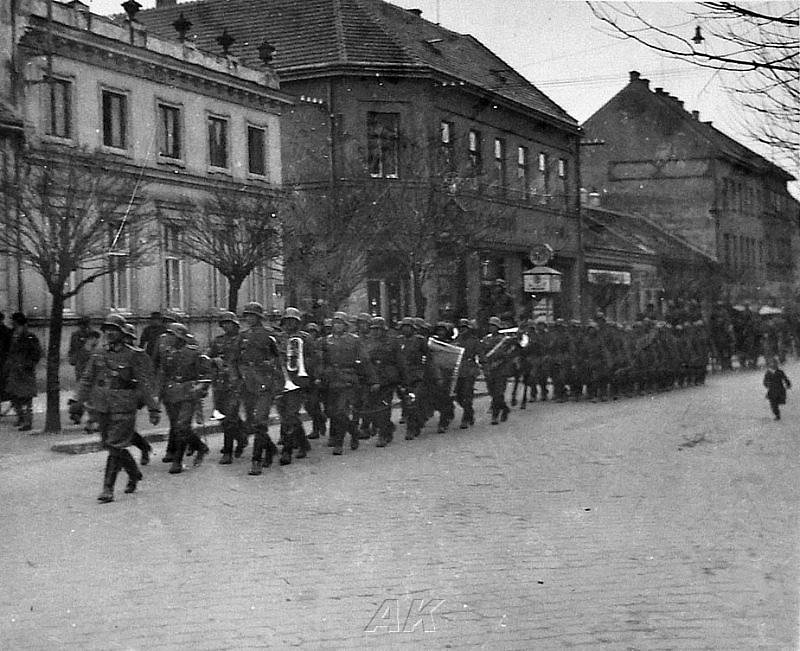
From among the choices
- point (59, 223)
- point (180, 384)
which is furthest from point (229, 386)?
point (59, 223)

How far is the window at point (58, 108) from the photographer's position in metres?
23.8

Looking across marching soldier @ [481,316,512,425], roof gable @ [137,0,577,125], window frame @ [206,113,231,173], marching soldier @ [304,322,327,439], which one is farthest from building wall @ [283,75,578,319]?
marching soldier @ [304,322,327,439]

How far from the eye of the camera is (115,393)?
1111 cm

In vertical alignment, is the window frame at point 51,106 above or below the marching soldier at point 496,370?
above

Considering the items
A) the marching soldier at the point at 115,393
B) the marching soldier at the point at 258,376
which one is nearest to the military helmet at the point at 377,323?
the marching soldier at the point at 258,376

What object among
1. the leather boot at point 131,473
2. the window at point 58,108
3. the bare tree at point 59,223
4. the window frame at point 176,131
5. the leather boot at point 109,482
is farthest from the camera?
the window frame at point 176,131

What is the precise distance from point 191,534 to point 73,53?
17.6 metres

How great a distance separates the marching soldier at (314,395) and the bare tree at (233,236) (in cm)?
556

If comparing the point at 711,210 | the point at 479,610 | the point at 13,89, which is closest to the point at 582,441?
the point at 479,610

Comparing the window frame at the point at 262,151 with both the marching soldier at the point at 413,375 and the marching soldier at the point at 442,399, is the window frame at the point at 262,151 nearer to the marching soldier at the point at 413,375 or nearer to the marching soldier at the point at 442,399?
the marching soldier at the point at 442,399

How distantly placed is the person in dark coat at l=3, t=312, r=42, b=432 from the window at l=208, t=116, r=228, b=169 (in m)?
11.6

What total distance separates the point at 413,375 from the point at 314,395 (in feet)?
6.33

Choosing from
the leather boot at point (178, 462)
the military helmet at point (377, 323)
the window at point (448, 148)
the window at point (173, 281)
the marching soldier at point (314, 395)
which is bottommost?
the leather boot at point (178, 462)

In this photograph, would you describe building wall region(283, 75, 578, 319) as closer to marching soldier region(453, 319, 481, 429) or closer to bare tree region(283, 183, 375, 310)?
bare tree region(283, 183, 375, 310)
